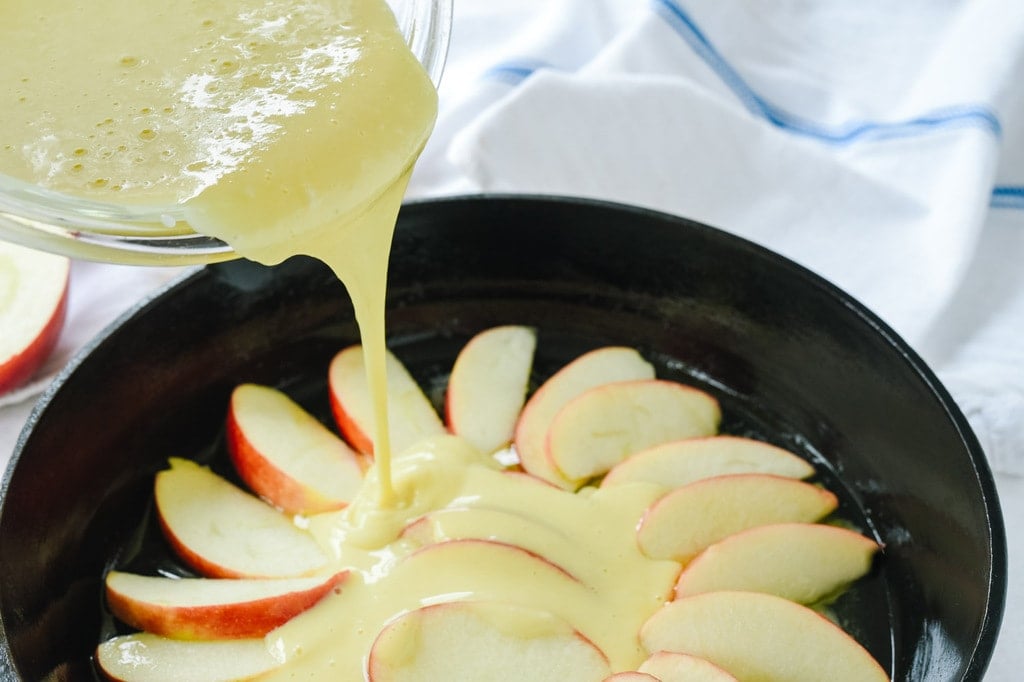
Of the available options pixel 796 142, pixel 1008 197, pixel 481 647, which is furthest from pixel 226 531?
pixel 1008 197

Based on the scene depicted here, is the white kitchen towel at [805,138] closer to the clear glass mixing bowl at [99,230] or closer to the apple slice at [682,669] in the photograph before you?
the apple slice at [682,669]

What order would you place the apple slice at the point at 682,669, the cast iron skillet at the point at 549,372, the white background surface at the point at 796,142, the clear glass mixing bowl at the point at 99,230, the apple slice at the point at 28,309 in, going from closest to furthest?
the clear glass mixing bowl at the point at 99,230 < the apple slice at the point at 682,669 < the cast iron skillet at the point at 549,372 < the apple slice at the point at 28,309 < the white background surface at the point at 796,142

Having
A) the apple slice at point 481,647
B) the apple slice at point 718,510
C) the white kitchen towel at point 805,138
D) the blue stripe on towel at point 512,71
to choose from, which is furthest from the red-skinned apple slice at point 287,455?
the blue stripe on towel at point 512,71

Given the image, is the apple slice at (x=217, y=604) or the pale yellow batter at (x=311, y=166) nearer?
the pale yellow batter at (x=311, y=166)

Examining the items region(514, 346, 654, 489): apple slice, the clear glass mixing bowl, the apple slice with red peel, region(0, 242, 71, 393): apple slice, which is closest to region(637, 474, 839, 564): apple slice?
the apple slice with red peel

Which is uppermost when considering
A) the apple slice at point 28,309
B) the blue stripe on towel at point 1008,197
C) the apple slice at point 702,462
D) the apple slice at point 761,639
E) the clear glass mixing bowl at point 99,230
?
the clear glass mixing bowl at point 99,230

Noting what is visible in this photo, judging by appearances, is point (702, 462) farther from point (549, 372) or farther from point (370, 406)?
point (370, 406)

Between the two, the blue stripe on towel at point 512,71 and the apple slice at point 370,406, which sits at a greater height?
the blue stripe on towel at point 512,71

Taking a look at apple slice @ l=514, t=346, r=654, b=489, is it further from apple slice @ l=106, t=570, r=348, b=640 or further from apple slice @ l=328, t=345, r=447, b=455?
apple slice @ l=106, t=570, r=348, b=640
